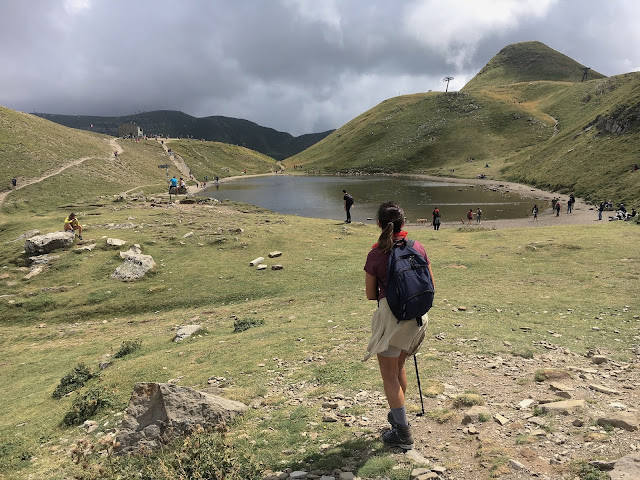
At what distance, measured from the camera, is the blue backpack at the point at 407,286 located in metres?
5.47

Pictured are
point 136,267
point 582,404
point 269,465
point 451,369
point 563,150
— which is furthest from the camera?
point 563,150

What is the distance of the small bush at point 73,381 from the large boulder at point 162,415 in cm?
541

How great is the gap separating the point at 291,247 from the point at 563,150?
110590 millimetres

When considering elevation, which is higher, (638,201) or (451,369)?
(638,201)

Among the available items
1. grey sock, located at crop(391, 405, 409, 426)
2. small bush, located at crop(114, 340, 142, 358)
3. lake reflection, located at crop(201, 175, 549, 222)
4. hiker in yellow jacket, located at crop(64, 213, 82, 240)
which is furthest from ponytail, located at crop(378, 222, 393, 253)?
lake reflection, located at crop(201, 175, 549, 222)

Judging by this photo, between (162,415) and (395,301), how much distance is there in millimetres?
4975

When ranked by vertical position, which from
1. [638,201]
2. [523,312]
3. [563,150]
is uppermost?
[563,150]

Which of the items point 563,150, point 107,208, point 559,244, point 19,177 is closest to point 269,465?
point 559,244

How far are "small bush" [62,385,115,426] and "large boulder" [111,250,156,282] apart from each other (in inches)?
582

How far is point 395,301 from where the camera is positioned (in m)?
5.52

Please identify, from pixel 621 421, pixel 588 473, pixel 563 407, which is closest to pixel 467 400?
pixel 563 407

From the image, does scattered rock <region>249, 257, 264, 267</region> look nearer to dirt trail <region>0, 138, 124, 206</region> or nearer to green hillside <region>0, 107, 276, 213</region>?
green hillside <region>0, 107, 276, 213</region>

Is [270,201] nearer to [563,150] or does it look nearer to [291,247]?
[291,247]

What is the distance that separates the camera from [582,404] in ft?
21.1
